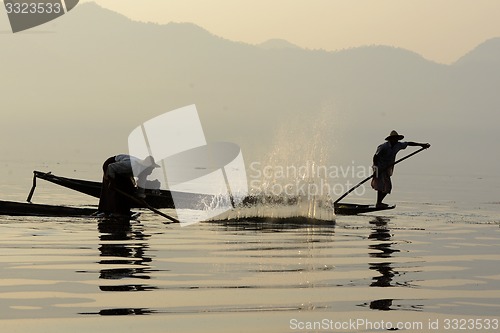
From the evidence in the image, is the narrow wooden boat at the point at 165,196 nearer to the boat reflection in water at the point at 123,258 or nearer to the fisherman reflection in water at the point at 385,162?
the fisherman reflection in water at the point at 385,162

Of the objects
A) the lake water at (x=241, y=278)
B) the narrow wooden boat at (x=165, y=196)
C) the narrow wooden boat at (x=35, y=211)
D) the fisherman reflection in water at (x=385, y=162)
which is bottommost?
the lake water at (x=241, y=278)

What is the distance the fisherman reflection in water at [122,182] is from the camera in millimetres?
19594

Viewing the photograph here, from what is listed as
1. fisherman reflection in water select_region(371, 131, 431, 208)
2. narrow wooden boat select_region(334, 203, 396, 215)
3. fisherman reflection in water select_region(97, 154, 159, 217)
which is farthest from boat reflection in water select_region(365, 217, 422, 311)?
fisherman reflection in water select_region(97, 154, 159, 217)

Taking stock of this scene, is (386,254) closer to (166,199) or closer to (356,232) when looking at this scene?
(356,232)

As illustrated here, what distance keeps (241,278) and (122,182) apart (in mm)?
8719

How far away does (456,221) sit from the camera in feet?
75.4

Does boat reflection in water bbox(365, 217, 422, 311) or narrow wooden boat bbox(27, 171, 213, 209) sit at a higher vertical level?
narrow wooden boat bbox(27, 171, 213, 209)

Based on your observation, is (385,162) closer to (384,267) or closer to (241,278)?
(384,267)

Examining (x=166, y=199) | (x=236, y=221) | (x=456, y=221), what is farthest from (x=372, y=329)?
(x=166, y=199)

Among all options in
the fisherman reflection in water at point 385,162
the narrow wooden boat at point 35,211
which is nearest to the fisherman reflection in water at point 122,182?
the narrow wooden boat at point 35,211

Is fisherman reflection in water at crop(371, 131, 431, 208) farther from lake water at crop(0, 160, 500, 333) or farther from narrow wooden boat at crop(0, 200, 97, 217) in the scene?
narrow wooden boat at crop(0, 200, 97, 217)

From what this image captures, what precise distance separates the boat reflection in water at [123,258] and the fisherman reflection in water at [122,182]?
547mm

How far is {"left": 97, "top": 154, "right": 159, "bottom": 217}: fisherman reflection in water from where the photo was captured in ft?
64.3

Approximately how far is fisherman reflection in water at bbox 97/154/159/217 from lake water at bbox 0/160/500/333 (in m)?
0.72
